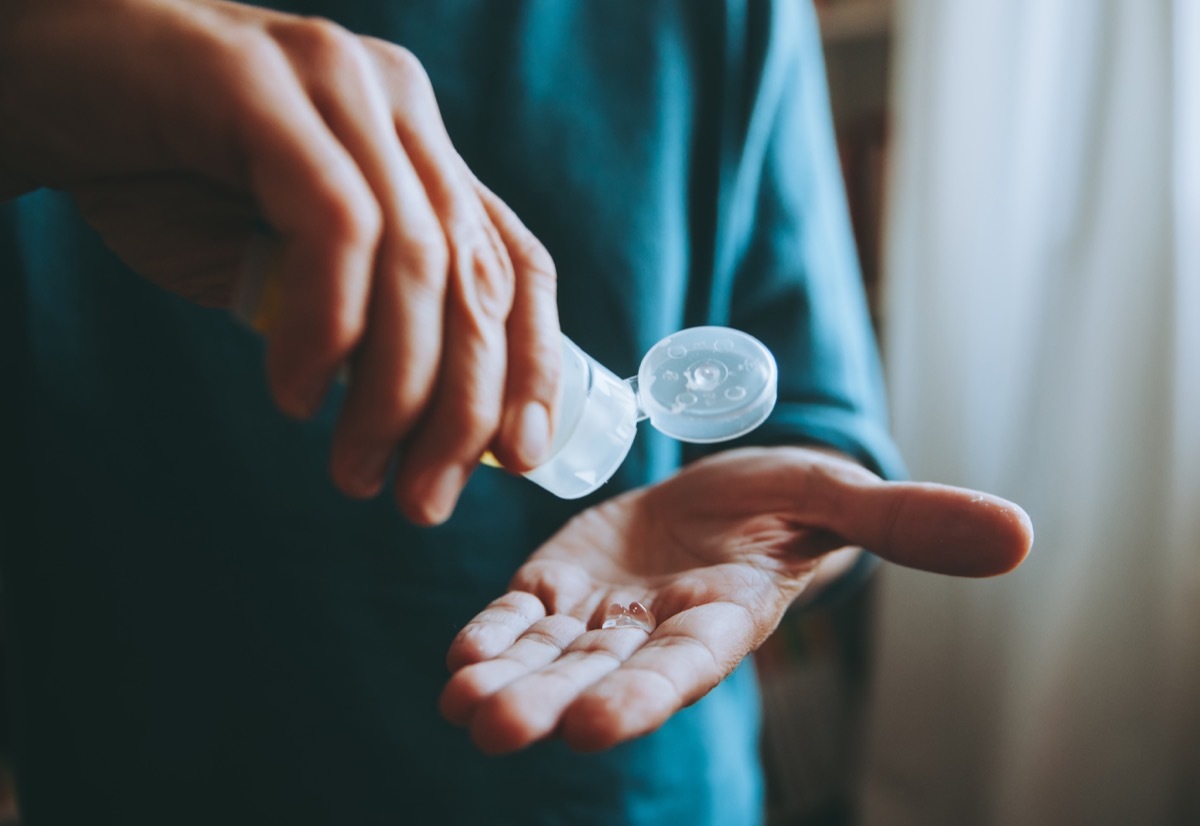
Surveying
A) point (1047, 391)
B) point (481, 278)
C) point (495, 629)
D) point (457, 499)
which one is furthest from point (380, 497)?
point (1047, 391)

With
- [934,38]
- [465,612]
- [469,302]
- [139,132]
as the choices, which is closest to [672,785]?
[465,612]

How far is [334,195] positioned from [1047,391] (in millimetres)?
1067

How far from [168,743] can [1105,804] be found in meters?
1.16

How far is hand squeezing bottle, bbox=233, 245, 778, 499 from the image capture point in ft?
1.71

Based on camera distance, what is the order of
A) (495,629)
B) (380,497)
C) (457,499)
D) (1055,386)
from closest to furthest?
(495,629) < (457,499) < (380,497) < (1055,386)

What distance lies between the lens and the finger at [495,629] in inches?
18.1

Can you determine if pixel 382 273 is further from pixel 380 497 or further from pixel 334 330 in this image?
pixel 380 497

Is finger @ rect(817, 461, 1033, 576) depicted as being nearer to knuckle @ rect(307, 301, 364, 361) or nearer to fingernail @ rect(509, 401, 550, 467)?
fingernail @ rect(509, 401, 550, 467)

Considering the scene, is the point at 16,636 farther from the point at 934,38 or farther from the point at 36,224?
the point at 934,38

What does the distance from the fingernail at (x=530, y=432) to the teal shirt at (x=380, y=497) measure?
0.30 meters

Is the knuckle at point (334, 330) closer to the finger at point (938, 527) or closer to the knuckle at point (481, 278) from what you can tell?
the knuckle at point (481, 278)

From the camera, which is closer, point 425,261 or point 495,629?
point 425,261

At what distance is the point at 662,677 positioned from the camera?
0.42 metres

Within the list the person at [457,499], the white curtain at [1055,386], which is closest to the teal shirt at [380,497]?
the person at [457,499]
